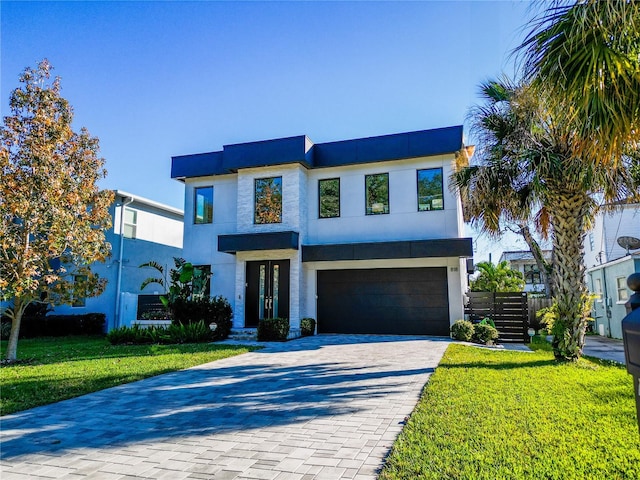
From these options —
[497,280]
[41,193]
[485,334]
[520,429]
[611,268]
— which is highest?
[41,193]

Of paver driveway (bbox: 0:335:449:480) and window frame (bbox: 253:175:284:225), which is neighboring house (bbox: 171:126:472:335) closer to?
window frame (bbox: 253:175:284:225)

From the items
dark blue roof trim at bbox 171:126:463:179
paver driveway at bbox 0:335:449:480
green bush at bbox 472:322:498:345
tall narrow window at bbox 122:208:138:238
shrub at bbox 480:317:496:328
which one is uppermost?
dark blue roof trim at bbox 171:126:463:179

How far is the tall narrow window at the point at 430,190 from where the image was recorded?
1464 cm

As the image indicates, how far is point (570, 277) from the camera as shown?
8953 mm

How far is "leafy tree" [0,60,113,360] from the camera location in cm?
973

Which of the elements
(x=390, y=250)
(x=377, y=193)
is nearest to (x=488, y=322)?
(x=390, y=250)

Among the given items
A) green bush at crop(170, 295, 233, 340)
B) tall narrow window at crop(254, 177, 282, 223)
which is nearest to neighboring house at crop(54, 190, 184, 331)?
green bush at crop(170, 295, 233, 340)

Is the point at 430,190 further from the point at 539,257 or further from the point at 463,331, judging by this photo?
the point at 539,257

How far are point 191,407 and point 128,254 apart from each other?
1574 centimetres

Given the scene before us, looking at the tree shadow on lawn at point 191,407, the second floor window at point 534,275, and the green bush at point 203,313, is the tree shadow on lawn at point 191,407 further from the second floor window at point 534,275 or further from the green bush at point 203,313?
the second floor window at point 534,275

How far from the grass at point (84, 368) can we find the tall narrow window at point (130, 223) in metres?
7.73

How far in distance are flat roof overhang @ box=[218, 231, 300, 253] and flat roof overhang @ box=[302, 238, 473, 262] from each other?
877 millimetres

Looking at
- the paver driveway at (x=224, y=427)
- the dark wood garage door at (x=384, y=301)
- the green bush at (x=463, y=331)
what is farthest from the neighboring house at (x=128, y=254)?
the green bush at (x=463, y=331)

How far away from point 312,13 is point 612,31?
748cm
